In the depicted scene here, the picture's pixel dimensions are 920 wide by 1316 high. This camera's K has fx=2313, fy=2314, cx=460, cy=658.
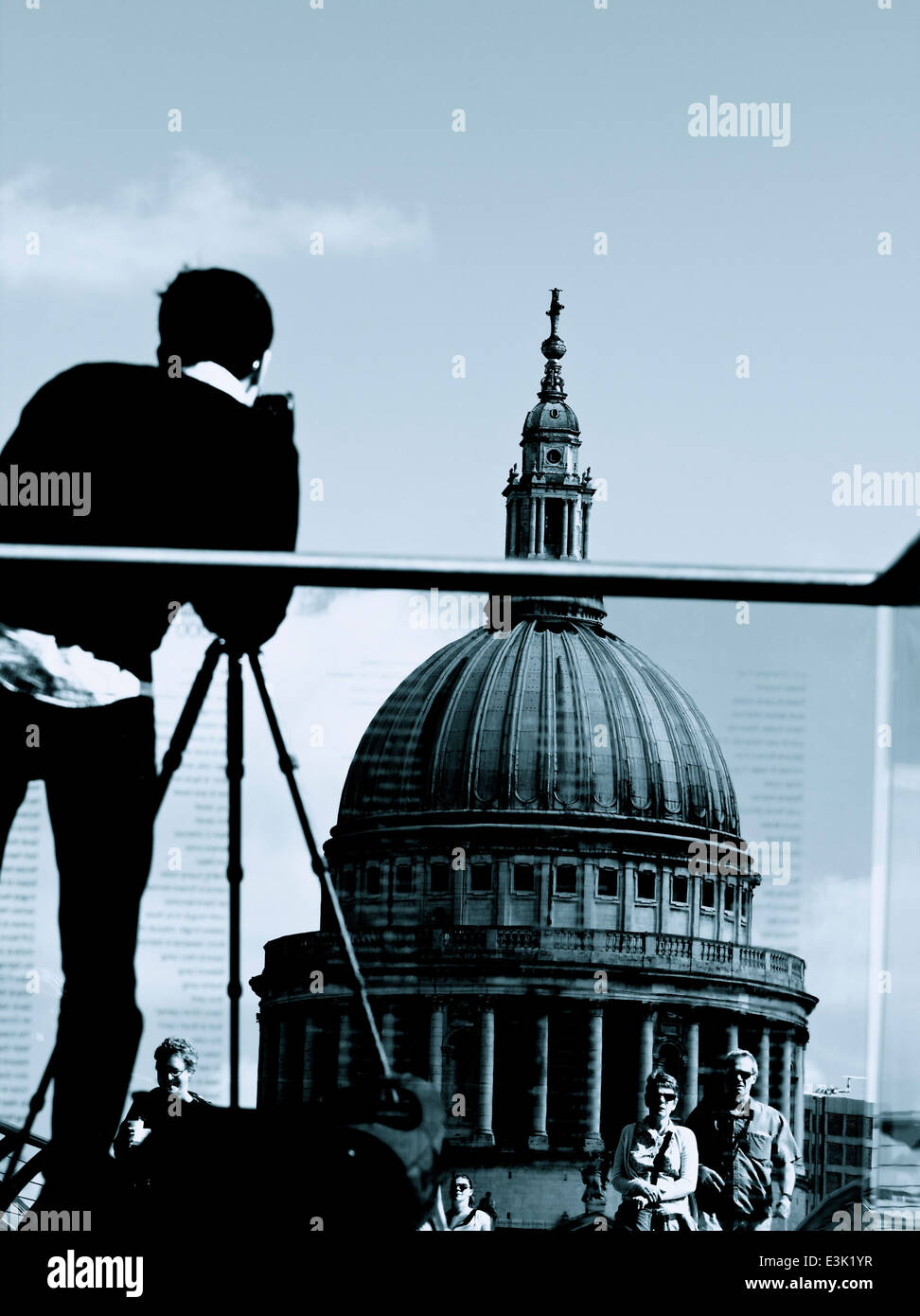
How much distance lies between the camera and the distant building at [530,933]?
13.5 ft

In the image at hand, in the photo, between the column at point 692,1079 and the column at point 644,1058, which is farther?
the column at point 692,1079

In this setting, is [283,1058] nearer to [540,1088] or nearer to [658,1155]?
[658,1155]

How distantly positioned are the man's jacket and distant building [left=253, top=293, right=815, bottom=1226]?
17.2 inches

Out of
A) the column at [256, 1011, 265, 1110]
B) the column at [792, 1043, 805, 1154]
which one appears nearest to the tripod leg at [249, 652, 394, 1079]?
the column at [256, 1011, 265, 1110]

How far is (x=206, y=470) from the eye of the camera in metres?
3.21

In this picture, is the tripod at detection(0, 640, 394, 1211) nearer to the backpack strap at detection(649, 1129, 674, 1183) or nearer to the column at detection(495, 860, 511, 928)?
the backpack strap at detection(649, 1129, 674, 1183)

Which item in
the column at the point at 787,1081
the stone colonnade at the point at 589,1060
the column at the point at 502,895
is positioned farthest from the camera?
the column at the point at 502,895

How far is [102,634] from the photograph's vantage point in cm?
306

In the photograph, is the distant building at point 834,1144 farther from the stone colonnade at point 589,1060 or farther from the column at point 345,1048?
the column at point 345,1048

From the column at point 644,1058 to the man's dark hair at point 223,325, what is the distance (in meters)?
2.81

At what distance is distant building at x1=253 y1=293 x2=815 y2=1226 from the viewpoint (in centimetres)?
411

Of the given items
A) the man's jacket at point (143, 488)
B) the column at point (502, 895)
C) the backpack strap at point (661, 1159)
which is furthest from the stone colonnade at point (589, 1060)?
the column at point (502, 895)

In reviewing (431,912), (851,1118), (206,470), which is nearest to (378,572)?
(206,470)
